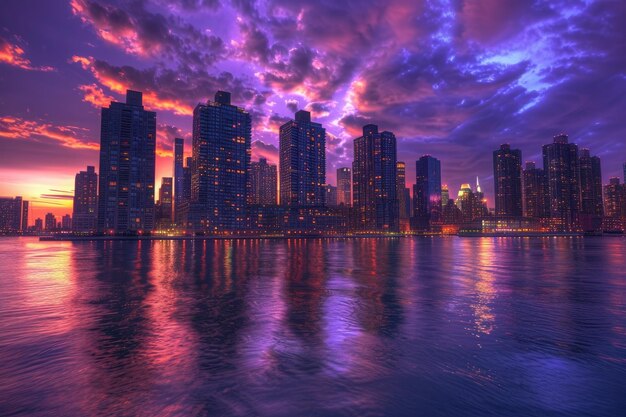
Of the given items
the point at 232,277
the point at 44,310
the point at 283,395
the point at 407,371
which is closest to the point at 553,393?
the point at 407,371

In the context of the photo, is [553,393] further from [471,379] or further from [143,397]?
[143,397]

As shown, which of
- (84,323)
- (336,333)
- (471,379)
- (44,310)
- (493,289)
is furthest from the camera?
(493,289)

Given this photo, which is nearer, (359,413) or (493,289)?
(359,413)

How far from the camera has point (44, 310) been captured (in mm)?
24969

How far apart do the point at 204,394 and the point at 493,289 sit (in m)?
31.2

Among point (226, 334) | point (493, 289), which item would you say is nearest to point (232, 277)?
point (226, 334)

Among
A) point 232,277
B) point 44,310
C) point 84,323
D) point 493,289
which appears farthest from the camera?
point 232,277

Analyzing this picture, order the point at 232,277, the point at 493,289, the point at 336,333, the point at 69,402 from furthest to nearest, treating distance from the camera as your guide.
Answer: the point at 232,277 → the point at 493,289 → the point at 336,333 → the point at 69,402

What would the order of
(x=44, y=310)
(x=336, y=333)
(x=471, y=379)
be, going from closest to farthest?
(x=471, y=379) → (x=336, y=333) → (x=44, y=310)

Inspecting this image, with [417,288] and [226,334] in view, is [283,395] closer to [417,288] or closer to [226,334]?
[226,334]

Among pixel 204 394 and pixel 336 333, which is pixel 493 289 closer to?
pixel 336 333

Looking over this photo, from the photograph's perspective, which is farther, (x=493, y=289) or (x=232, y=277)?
(x=232, y=277)

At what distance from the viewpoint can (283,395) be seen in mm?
11320

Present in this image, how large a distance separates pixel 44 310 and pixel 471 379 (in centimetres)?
2820
